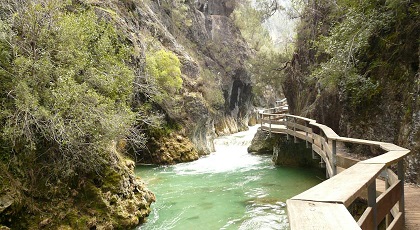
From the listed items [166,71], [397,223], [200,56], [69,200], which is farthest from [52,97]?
[200,56]

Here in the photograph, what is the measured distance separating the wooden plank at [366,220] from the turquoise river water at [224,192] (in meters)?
5.09

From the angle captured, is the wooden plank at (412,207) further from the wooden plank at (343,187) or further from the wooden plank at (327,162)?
the wooden plank at (343,187)

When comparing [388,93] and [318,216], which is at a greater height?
[388,93]

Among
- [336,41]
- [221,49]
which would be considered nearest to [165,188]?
[336,41]

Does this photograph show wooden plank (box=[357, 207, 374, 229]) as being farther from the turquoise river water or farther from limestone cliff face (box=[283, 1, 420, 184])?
the turquoise river water

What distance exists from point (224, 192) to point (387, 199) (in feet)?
26.2

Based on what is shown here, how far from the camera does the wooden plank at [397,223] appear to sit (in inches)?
132

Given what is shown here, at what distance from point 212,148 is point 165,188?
11297 millimetres

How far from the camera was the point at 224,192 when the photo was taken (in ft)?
35.6

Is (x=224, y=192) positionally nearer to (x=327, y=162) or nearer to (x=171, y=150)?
(x=327, y=162)

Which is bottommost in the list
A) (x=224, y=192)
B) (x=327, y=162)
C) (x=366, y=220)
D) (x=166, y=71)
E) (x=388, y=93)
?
(x=224, y=192)

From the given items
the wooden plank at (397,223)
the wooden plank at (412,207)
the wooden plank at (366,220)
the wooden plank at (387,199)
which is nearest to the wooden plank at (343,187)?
the wooden plank at (366,220)

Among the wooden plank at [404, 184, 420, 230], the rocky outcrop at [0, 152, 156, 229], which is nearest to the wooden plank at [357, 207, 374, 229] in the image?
the wooden plank at [404, 184, 420, 230]

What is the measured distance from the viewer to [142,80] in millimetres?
16156
